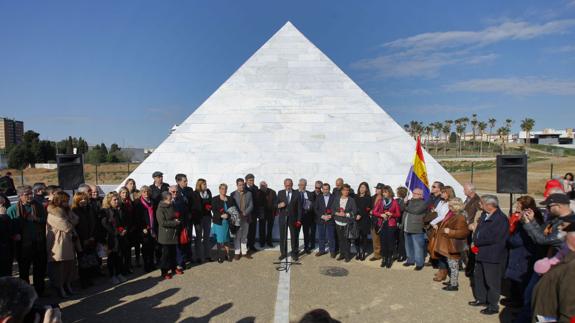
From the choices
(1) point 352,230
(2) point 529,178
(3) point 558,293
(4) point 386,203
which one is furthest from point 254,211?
(2) point 529,178

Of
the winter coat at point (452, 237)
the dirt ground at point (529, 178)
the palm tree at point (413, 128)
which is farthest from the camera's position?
the palm tree at point (413, 128)

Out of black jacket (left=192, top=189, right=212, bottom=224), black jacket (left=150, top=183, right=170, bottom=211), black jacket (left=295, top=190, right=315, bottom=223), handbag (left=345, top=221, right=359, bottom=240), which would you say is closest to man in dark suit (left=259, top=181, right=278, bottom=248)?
black jacket (left=295, top=190, right=315, bottom=223)

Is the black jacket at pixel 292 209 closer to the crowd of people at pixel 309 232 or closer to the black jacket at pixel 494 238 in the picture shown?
the crowd of people at pixel 309 232

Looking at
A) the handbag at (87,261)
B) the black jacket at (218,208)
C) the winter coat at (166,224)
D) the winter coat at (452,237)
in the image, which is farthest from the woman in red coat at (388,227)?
the handbag at (87,261)

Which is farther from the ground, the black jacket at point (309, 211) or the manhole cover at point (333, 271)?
the black jacket at point (309, 211)

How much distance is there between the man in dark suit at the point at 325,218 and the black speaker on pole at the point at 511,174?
4064 mm

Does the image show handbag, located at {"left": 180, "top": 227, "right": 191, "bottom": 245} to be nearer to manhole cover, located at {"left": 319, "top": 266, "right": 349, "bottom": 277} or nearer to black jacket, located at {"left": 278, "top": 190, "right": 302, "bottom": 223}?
black jacket, located at {"left": 278, "top": 190, "right": 302, "bottom": 223}

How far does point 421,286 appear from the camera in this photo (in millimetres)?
5629

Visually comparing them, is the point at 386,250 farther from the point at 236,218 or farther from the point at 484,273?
the point at 236,218

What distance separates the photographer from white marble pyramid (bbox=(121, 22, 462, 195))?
29.2ft

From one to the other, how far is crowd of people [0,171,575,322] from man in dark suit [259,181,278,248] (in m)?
0.02

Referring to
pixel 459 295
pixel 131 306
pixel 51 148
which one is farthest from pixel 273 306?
pixel 51 148

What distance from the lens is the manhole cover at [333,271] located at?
616 centimetres

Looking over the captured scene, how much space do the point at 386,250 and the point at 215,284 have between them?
3234 millimetres
